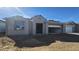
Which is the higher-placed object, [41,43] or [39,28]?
[39,28]

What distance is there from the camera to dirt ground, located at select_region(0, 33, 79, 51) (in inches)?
190

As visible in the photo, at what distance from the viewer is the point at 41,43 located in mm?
4855

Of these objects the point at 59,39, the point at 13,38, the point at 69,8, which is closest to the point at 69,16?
the point at 69,8

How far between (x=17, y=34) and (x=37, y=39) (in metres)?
0.39

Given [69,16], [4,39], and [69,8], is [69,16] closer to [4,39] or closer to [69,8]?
[69,8]

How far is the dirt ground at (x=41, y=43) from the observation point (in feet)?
15.8

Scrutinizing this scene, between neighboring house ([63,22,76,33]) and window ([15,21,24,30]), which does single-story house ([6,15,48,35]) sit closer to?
window ([15,21,24,30])

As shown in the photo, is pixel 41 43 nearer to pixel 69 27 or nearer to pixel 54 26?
pixel 54 26

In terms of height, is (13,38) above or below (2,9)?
below

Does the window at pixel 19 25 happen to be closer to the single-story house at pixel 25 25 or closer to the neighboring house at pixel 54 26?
the single-story house at pixel 25 25

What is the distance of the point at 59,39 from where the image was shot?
486 cm

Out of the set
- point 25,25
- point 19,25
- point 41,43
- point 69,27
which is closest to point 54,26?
point 69,27
